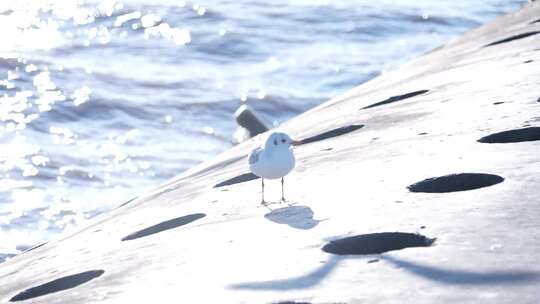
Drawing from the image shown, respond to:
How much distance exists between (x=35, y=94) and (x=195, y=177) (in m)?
→ 11.8

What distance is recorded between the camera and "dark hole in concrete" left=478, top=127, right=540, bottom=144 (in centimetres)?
645

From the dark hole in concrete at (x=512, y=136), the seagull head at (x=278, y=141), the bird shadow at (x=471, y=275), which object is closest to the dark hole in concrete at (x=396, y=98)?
the dark hole in concrete at (x=512, y=136)

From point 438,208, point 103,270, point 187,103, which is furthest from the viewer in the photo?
point 187,103

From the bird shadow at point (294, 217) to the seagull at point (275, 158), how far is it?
302 millimetres

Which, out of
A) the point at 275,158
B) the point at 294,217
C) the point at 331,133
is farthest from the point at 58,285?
the point at 331,133

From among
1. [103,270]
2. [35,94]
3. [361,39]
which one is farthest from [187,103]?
[103,270]

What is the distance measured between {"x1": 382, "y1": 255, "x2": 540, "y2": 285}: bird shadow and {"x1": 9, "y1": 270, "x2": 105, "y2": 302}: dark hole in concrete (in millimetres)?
2042

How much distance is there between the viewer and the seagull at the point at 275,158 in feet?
21.0

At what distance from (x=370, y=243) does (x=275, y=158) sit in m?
1.50

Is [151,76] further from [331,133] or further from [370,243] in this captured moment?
[370,243]

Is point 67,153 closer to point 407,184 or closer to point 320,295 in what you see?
point 407,184

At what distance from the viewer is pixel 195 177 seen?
9.30 meters

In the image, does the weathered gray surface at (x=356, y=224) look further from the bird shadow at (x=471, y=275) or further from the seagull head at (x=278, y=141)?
the seagull head at (x=278, y=141)

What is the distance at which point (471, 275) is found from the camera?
13.5ft
